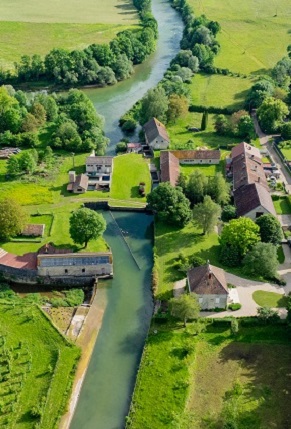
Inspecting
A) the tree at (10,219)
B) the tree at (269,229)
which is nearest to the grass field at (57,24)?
the tree at (10,219)

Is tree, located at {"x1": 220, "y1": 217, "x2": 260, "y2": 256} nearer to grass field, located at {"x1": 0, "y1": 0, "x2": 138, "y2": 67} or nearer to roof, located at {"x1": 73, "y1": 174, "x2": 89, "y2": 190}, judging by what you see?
roof, located at {"x1": 73, "y1": 174, "x2": 89, "y2": 190}

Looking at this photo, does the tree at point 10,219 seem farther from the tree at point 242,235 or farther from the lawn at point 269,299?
the lawn at point 269,299

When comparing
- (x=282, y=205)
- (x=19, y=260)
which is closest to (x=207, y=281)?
(x=19, y=260)

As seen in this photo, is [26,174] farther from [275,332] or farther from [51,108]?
[275,332]

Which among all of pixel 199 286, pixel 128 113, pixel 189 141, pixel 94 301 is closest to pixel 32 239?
pixel 94 301

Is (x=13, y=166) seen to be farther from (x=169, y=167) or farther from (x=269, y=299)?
(x=269, y=299)

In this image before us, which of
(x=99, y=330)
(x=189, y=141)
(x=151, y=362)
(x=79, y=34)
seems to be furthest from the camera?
(x=79, y=34)
